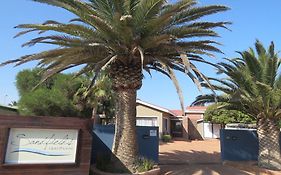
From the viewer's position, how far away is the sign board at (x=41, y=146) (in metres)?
8.09

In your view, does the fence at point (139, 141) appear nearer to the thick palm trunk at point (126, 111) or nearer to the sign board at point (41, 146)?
the thick palm trunk at point (126, 111)

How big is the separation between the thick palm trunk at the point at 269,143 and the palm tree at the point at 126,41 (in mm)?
5310

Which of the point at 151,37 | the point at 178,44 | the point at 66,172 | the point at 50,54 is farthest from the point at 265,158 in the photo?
the point at 50,54

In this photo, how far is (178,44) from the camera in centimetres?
1082

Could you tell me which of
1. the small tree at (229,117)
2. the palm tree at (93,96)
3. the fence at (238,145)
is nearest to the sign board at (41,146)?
the fence at (238,145)

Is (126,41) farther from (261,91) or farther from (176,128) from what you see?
(176,128)

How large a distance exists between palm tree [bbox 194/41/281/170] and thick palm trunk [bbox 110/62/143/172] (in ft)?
15.4

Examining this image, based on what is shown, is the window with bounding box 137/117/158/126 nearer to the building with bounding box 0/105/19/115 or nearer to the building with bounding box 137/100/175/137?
the building with bounding box 137/100/175/137

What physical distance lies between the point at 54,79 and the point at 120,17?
12.9 m

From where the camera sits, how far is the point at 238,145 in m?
15.5

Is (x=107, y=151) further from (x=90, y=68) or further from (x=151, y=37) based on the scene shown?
(x=151, y=37)

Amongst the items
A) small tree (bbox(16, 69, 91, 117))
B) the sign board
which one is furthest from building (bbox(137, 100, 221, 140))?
the sign board

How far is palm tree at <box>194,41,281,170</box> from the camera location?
13.3 m

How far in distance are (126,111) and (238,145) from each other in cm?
782
